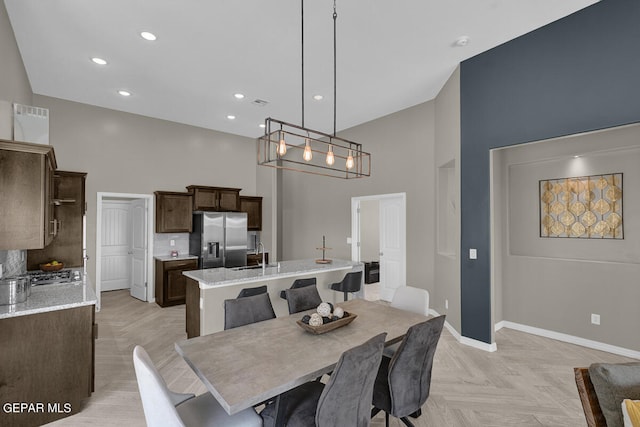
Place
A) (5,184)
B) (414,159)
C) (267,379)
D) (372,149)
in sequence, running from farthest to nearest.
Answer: (372,149), (414,159), (5,184), (267,379)

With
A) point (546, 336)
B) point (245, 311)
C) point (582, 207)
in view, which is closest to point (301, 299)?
point (245, 311)

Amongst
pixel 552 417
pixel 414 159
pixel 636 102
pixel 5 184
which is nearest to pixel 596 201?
pixel 636 102

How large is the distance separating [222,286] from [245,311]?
41.6 inches

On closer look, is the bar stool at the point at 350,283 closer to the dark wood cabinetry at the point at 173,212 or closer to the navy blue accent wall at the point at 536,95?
the navy blue accent wall at the point at 536,95

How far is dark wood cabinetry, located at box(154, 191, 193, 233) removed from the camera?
18.9 ft

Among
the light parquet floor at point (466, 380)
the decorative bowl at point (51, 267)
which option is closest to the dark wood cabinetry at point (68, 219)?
the decorative bowl at point (51, 267)

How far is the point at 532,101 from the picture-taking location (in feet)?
10.8

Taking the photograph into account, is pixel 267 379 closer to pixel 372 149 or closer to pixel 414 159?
pixel 414 159

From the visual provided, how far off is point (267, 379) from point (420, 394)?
1.06 m

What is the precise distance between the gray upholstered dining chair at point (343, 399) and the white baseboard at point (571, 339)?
3.55 metres

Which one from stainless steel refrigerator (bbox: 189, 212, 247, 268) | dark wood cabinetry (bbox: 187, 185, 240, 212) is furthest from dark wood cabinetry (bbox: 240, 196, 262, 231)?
stainless steel refrigerator (bbox: 189, 212, 247, 268)

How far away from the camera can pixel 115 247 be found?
22.6ft

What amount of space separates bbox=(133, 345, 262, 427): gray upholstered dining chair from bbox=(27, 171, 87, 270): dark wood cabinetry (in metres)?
3.84

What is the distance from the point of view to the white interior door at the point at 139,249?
5918mm
